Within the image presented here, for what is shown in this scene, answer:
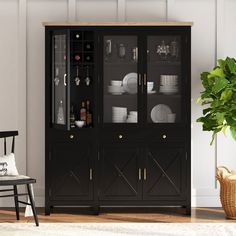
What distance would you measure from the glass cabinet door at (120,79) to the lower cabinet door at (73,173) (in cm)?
42

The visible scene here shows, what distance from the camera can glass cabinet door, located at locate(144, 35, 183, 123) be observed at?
7.54 meters

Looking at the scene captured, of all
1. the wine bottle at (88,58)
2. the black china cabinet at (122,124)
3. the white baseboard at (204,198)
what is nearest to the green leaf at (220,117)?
the black china cabinet at (122,124)

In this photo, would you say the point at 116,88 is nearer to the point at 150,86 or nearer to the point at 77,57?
the point at 150,86

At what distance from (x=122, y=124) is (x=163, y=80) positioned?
60cm

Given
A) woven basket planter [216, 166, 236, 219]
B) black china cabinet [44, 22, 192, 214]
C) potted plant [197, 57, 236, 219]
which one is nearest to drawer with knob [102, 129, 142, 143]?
black china cabinet [44, 22, 192, 214]

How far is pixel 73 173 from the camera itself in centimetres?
752

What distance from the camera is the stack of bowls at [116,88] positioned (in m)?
7.57

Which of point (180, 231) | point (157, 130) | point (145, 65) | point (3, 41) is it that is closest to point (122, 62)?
point (145, 65)

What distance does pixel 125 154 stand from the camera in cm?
753

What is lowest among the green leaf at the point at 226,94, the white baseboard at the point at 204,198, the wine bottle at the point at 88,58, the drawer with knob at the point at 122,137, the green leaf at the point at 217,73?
the white baseboard at the point at 204,198

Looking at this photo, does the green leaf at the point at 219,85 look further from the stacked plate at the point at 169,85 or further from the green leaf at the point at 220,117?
the stacked plate at the point at 169,85

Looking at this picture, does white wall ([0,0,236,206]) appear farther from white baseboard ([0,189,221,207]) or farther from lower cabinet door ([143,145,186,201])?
lower cabinet door ([143,145,186,201])

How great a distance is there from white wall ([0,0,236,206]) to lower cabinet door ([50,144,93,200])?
512 mm

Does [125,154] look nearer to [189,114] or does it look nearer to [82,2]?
[189,114]
